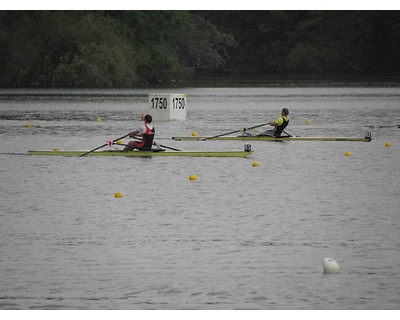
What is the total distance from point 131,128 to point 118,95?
3532cm

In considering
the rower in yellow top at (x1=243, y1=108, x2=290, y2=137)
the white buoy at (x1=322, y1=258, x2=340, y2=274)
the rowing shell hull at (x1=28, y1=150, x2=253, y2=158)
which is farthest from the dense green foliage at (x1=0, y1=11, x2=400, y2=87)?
the white buoy at (x1=322, y1=258, x2=340, y2=274)

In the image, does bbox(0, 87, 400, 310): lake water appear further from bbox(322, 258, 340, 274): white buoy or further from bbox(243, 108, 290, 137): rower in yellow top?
bbox(243, 108, 290, 137): rower in yellow top

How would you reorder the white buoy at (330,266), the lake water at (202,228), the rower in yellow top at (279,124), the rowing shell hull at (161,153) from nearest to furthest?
the lake water at (202,228) → the white buoy at (330,266) → the rowing shell hull at (161,153) → the rower in yellow top at (279,124)

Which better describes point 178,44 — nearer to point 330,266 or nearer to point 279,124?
point 279,124

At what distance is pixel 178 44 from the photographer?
101 m

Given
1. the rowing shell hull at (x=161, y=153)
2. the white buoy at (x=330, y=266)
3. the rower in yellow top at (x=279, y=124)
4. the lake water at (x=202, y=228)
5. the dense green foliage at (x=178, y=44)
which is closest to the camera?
the lake water at (x=202, y=228)

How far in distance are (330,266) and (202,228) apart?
12.2 ft

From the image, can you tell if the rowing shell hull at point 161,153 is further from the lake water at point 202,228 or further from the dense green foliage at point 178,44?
the dense green foliage at point 178,44

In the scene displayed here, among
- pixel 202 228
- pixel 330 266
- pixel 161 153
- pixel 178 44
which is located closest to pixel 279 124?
pixel 161 153

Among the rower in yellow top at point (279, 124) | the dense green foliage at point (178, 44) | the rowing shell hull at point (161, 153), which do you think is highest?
the dense green foliage at point (178, 44)

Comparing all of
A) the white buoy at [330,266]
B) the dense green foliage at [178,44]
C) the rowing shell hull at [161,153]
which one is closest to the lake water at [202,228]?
the white buoy at [330,266]

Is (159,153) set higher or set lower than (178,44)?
lower

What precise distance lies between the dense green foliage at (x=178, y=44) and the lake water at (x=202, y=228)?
1919 inches

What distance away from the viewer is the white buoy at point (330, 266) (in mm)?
12945
